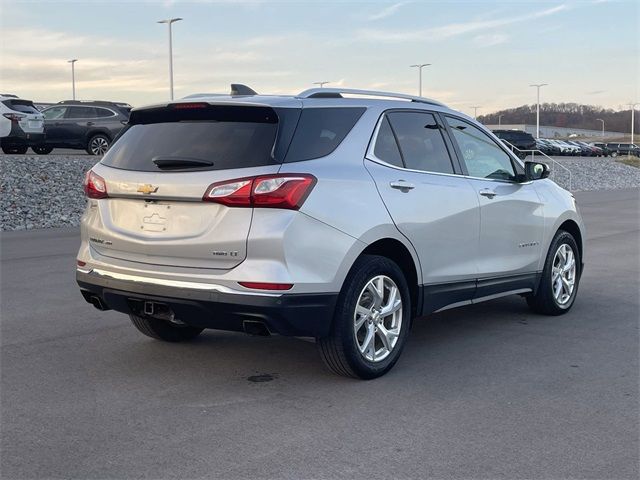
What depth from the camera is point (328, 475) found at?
3902 mm

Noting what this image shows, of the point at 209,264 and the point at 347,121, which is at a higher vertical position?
the point at 347,121

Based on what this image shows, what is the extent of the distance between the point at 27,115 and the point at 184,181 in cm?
2180

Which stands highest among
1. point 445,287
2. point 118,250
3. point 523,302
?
point 118,250

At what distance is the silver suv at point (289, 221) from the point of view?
4.91 meters

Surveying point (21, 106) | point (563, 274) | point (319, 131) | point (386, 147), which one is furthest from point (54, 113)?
point (319, 131)

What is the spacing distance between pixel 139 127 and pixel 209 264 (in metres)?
1.28

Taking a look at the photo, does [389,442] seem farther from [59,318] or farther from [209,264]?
[59,318]

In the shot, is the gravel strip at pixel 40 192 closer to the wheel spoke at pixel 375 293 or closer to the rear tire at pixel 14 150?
the rear tire at pixel 14 150

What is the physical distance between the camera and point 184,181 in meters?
5.05

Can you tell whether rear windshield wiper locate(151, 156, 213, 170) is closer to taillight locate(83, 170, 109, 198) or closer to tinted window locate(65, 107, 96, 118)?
taillight locate(83, 170, 109, 198)

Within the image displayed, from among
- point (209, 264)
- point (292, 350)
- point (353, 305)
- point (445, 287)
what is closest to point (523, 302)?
point (445, 287)

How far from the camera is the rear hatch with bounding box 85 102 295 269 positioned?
496cm

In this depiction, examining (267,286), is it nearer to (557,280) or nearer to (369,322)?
(369,322)

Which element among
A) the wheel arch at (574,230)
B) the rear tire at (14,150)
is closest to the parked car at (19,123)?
the rear tire at (14,150)
